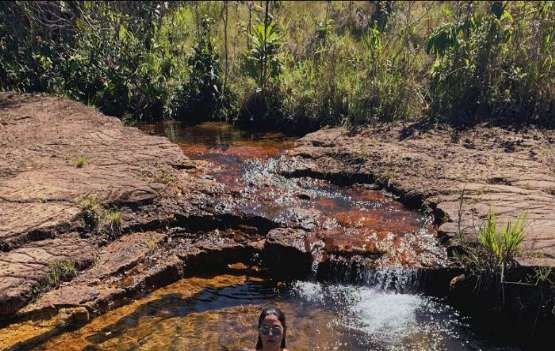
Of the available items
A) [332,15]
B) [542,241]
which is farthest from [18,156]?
[332,15]

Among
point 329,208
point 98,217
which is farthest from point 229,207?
point 98,217

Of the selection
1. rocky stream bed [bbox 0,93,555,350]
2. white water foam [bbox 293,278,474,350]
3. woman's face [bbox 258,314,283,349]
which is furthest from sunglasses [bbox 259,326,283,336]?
rocky stream bed [bbox 0,93,555,350]

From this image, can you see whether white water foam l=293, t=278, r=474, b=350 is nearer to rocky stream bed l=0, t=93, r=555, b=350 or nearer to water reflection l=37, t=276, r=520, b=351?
water reflection l=37, t=276, r=520, b=351

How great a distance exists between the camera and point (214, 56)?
8.93 metres

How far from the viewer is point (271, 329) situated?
3422mm

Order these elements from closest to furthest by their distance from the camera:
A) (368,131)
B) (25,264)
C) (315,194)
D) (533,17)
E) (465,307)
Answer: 1. (25,264)
2. (465,307)
3. (315,194)
4. (368,131)
5. (533,17)

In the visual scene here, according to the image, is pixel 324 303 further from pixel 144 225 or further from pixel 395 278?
pixel 144 225

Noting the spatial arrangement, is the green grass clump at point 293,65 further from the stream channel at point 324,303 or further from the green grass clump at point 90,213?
the green grass clump at point 90,213

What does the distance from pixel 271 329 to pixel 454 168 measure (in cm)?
381

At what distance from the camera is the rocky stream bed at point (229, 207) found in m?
4.48

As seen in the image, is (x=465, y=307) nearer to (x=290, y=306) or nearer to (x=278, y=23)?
(x=290, y=306)

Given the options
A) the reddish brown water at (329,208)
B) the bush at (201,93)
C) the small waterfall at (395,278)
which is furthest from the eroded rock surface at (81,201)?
the small waterfall at (395,278)

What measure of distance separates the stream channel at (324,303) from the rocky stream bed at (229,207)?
3cm

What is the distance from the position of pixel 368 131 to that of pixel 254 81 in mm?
2375
